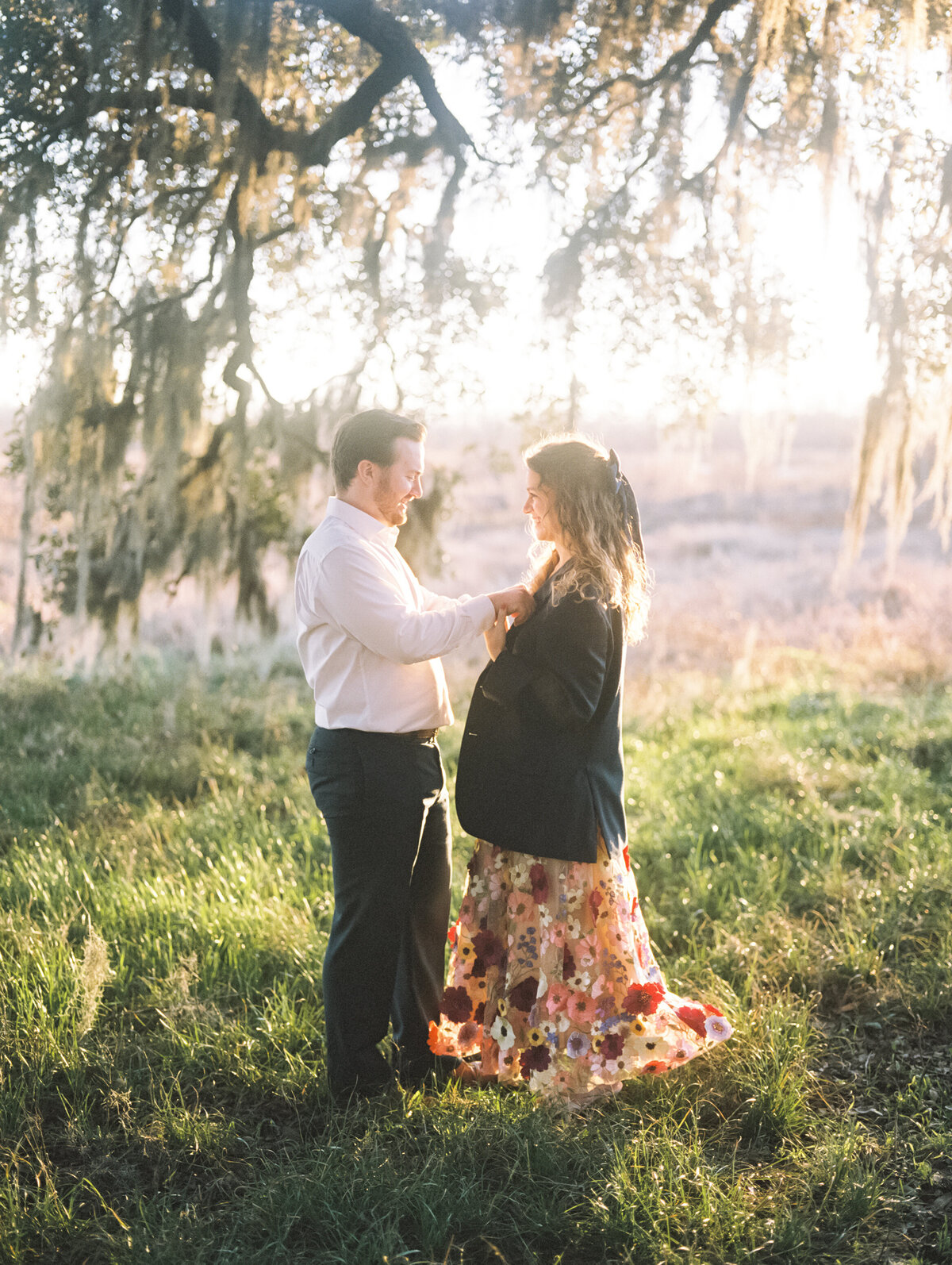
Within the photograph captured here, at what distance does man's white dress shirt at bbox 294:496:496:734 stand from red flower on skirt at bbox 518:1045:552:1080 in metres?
0.99

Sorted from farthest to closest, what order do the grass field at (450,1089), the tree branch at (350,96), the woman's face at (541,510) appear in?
the tree branch at (350,96) < the woman's face at (541,510) < the grass field at (450,1089)

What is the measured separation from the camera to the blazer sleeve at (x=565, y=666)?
2.47 meters

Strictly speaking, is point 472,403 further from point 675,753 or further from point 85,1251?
point 85,1251

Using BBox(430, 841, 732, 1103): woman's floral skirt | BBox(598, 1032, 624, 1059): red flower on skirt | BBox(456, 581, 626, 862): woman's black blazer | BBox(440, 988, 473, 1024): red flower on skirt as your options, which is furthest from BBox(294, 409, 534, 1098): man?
BBox(598, 1032, 624, 1059): red flower on skirt

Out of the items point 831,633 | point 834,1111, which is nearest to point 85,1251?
point 834,1111

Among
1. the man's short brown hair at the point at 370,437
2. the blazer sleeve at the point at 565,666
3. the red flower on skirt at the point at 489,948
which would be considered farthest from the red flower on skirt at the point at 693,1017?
the man's short brown hair at the point at 370,437

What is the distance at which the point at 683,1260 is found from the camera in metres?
2.03

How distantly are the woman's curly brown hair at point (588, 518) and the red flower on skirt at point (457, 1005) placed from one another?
4.15 feet

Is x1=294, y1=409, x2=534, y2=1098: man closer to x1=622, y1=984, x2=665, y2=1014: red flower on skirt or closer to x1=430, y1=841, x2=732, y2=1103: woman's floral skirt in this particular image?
x1=430, y1=841, x2=732, y2=1103: woman's floral skirt

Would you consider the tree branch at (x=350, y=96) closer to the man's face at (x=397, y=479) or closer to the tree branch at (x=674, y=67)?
the tree branch at (x=674, y=67)

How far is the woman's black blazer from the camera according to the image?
8.14ft

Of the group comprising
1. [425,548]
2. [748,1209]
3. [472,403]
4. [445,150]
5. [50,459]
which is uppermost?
[445,150]

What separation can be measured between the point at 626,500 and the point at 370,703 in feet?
3.02

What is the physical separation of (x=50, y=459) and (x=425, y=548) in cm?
261
